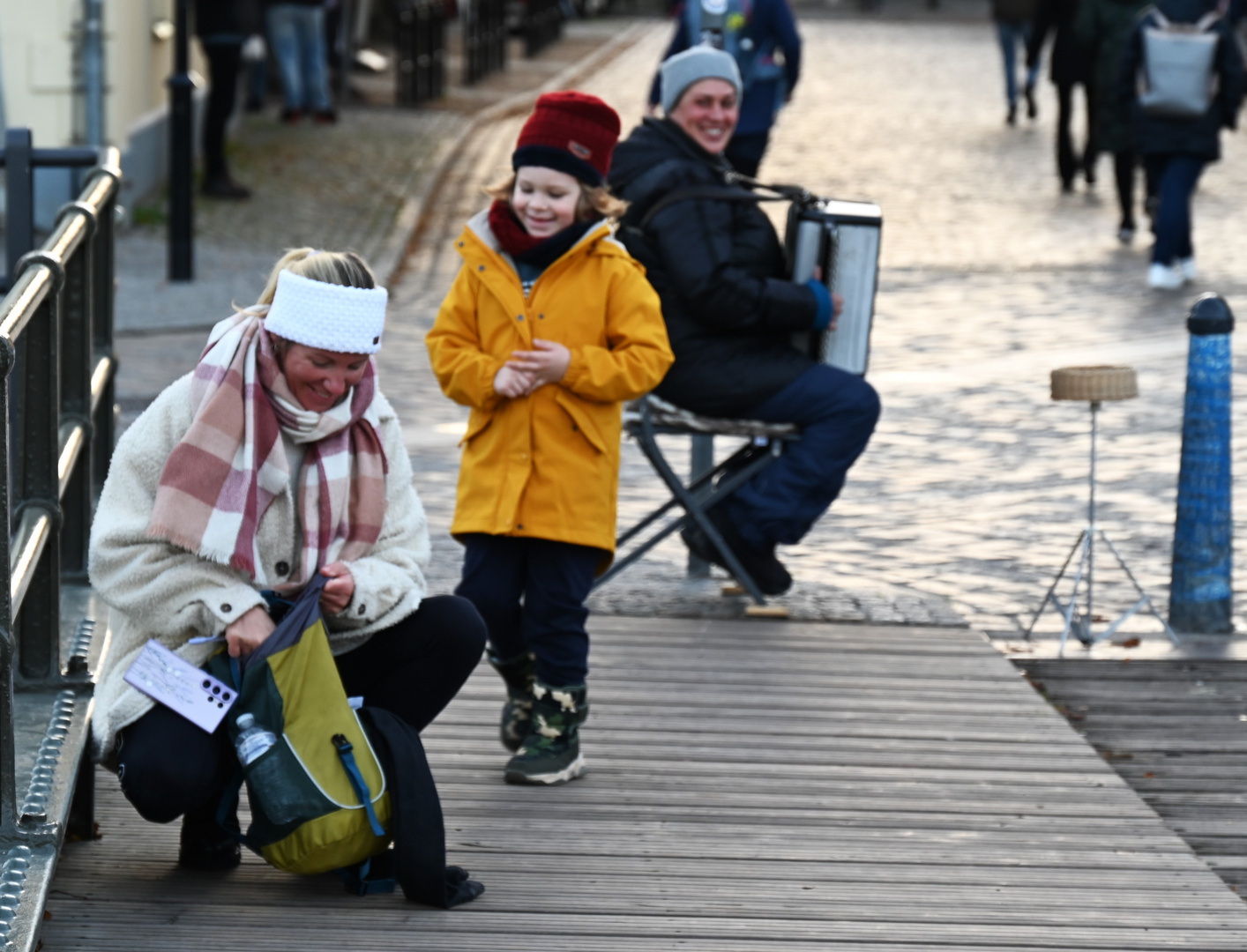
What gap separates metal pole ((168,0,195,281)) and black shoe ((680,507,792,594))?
19.9 feet

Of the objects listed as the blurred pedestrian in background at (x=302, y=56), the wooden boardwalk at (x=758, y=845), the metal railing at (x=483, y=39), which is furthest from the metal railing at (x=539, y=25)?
the wooden boardwalk at (x=758, y=845)

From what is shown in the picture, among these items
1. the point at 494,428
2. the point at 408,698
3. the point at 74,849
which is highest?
the point at 494,428

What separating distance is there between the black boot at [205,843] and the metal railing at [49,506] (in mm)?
246

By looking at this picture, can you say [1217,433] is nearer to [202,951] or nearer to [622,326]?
[622,326]

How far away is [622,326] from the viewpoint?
4746 mm

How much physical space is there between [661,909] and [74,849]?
1.20 m

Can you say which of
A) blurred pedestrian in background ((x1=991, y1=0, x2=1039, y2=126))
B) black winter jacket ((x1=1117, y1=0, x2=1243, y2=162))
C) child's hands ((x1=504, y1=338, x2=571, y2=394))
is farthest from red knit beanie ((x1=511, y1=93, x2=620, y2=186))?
blurred pedestrian in background ((x1=991, y1=0, x2=1039, y2=126))

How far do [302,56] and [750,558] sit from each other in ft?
41.1

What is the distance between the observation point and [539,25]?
28125 millimetres

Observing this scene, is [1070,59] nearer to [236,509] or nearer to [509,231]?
[509,231]

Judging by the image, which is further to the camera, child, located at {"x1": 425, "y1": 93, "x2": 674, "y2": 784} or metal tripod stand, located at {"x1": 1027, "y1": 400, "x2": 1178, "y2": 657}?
metal tripod stand, located at {"x1": 1027, "y1": 400, "x2": 1178, "y2": 657}

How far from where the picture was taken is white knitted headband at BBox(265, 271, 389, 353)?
3719mm

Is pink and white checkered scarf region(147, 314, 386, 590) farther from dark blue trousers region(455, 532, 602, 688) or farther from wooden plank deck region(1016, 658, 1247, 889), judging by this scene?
wooden plank deck region(1016, 658, 1247, 889)

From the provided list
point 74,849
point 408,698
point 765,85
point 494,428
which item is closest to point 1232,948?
point 408,698
